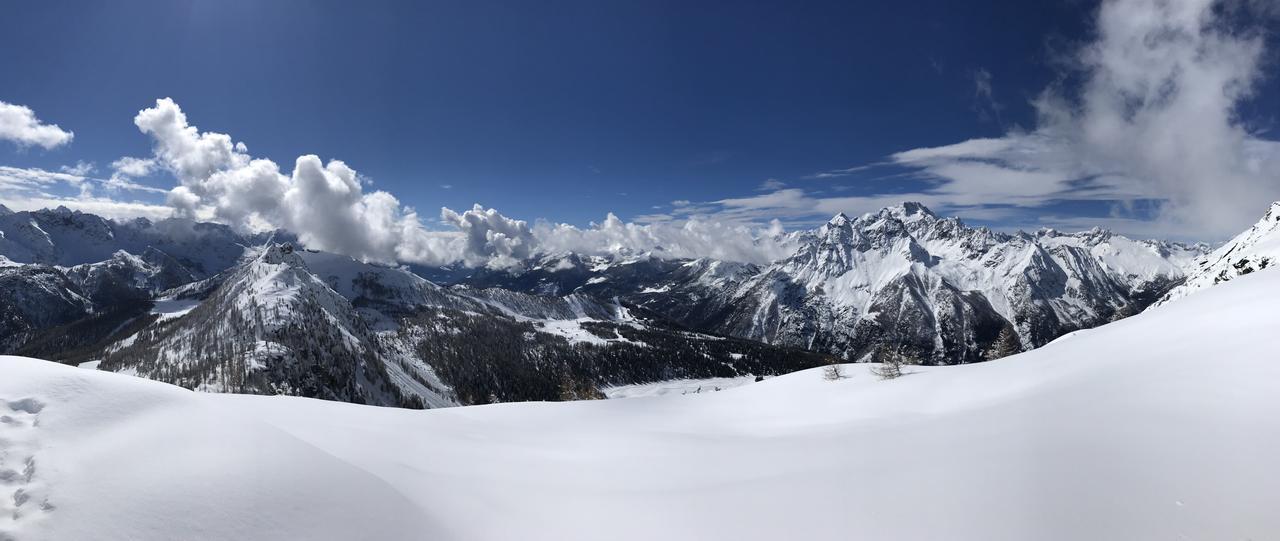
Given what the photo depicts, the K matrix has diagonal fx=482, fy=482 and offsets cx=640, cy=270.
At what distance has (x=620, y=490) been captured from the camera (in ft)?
35.3

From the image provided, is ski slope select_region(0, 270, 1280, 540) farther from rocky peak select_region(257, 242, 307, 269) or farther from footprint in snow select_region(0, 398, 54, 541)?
rocky peak select_region(257, 242, 307, 269)

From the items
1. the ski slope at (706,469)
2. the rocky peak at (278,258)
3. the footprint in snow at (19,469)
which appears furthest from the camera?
the rocky peak at (278,258)

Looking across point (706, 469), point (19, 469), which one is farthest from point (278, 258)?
point (706, 469)

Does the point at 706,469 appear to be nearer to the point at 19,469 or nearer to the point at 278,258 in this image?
the point at 19,469

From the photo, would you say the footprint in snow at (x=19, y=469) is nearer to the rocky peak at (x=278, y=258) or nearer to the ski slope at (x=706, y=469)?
the ski slope at (x=706, y=469)

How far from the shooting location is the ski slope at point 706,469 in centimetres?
615

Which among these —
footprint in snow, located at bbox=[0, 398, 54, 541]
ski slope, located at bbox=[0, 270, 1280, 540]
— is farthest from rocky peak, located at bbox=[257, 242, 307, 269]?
footprint in snow, located at bbox=[0, 398, 54, 541]

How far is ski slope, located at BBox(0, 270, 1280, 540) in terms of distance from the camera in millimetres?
6152

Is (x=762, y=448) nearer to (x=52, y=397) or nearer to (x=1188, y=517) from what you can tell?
(x=1188, y=517)

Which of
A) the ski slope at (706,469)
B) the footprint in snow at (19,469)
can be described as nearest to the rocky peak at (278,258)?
the ski slope at (706,469)

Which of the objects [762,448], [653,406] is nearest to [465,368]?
[653,406]

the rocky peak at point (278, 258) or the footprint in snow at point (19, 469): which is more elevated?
the rocky peak at point (278, 258)

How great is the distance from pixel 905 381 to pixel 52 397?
2622 centimetres

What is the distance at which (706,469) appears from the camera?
1255 centimetres
